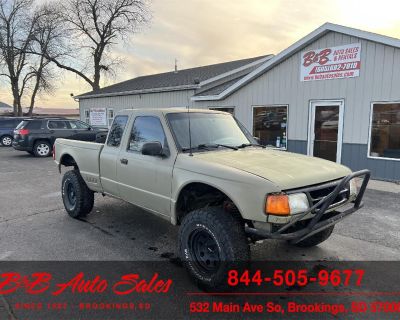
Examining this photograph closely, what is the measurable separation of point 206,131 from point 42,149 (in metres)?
13.4

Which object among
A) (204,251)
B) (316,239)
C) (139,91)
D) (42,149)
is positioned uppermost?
(139,91)

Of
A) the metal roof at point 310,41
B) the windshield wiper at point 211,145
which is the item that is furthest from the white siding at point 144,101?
the windshield wiper at point 211,145

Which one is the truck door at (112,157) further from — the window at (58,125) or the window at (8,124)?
the window at (8,124)

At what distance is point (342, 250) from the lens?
441 centimetres

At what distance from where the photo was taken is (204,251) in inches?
134

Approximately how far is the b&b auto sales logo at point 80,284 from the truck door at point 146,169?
836 millimetres

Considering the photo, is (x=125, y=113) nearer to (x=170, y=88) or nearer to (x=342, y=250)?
(x=342, y=250)

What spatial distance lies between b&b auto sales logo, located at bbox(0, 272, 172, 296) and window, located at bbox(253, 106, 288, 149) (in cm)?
836

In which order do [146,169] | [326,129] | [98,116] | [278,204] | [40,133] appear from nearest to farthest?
[278,204] → [146,169] → [326,129] → [40,133] → [98,116]

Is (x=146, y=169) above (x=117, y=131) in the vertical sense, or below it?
below

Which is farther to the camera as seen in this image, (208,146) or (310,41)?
(310,41)

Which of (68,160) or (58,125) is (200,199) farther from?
(58,125)

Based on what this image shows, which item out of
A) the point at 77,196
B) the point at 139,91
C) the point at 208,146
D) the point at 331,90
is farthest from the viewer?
the point at 139,91

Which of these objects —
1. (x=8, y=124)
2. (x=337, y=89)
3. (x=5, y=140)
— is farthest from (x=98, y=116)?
(x=337, y=89)
